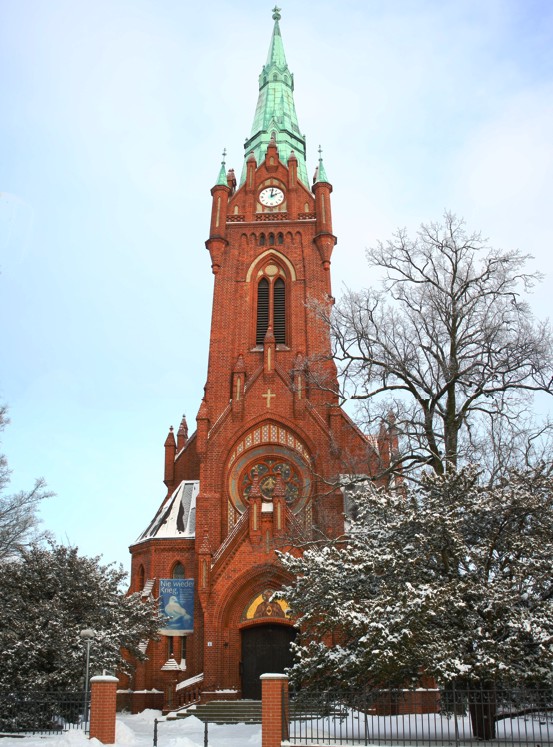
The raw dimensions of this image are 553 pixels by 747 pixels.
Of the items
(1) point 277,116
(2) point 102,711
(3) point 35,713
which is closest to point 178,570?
(3) point 35,713

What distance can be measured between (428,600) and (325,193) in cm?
2801

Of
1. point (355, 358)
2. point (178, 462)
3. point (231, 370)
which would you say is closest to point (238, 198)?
point (231, 370)

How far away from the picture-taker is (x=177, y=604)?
31.6 metres

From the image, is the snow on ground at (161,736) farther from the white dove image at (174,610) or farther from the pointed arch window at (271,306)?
the pointed arch window at (271,306)

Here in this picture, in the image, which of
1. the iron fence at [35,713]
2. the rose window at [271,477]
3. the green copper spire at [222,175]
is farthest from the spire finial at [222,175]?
the iron fence at [35,713]

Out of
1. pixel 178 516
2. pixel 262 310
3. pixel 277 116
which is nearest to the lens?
pixel 178 516

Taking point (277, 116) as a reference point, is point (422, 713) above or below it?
below

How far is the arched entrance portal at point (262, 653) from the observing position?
97.6 feet

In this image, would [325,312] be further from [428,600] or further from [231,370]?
[428,600]

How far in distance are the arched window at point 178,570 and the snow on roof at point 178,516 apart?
1.17 m

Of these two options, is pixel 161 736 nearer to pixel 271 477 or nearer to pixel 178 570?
pixel 178 570

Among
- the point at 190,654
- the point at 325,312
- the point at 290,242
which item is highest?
the point at 290,242

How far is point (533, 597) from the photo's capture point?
16.7m

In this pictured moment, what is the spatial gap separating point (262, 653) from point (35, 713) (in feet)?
42.6
